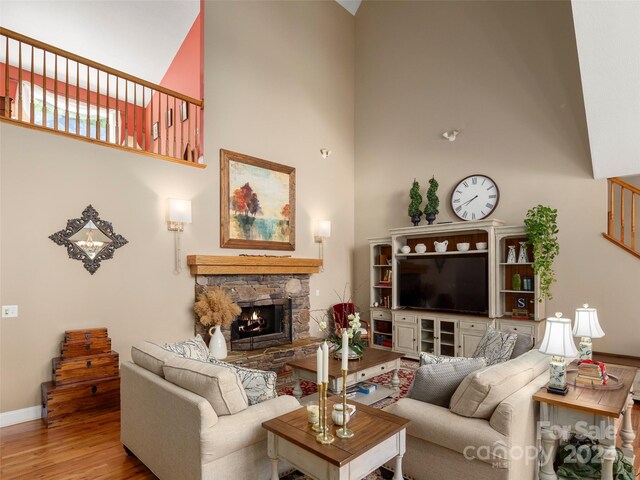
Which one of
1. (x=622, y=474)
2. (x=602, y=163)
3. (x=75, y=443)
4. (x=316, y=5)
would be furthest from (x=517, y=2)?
(x=75, y=443)

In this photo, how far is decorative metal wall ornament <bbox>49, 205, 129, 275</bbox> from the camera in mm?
3957

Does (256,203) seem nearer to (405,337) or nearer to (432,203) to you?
(432,203)

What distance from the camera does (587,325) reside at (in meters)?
2.98

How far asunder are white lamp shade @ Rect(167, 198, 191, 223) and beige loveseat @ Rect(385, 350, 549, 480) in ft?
11.1

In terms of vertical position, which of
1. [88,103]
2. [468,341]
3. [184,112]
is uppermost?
[184,112]

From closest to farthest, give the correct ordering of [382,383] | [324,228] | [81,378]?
[81,378] → [382,383] → [324,228]

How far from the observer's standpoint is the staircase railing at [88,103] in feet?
12.4

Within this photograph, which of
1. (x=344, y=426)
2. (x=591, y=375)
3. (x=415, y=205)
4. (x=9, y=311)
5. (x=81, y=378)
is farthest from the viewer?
(x=415, y=205)

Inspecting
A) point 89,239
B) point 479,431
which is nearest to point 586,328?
point 479,431

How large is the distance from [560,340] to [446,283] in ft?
10.8

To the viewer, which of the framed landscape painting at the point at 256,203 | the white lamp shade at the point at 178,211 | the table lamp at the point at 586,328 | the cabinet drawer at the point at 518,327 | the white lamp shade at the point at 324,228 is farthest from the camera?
the white lamp shade at the point at 324,228

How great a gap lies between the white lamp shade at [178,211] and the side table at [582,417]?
401 cm

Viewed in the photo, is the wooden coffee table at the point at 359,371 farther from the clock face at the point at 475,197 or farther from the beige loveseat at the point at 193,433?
the clock face at the point at 475,197

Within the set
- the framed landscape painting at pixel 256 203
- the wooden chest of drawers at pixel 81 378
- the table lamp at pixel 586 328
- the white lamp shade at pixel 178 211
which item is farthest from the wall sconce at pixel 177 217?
the table lamp at pixel 586 328
